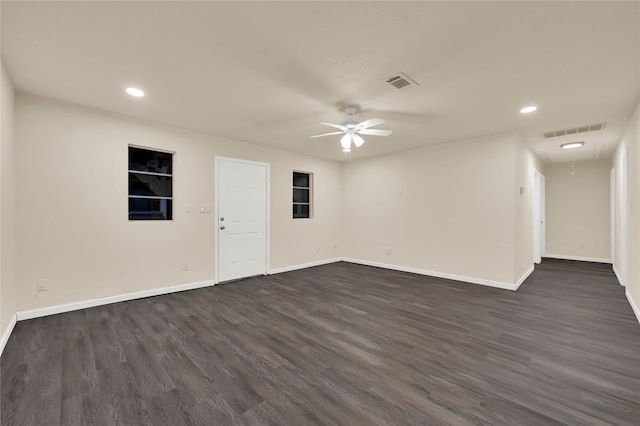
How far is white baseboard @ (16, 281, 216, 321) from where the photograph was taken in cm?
306

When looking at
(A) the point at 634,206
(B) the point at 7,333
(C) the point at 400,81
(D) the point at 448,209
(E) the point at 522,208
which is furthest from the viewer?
(D) the point at 448,209

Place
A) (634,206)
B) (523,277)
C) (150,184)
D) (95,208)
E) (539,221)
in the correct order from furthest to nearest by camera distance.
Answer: (539,221) → (523,277) → (150,184) → (95,208) → (634,206)

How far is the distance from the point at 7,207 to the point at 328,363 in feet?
11.3

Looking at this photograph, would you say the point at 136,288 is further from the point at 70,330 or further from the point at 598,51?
the point at 598,51

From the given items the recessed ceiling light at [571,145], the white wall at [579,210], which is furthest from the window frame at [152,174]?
the white wall at [579,210]

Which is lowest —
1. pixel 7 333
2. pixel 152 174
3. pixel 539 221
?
pixel 7 333

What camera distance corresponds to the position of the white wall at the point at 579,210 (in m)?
6.64

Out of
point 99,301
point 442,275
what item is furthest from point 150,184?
point 442,275

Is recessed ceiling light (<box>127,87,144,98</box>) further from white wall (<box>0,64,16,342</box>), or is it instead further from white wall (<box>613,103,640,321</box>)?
white wall (<box>613,103,640,321</box>)

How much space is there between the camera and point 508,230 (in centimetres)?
434

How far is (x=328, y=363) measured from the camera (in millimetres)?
2213

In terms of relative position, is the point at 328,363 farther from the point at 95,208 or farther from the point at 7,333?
the point at 95,208

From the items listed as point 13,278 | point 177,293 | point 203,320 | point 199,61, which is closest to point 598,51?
point 199,61

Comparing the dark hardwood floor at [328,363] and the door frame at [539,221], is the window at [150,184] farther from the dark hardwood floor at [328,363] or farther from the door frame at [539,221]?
the door frame at [539,221]
